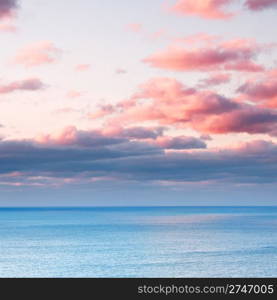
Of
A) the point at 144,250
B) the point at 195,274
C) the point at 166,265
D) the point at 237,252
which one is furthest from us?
the point at 144,250

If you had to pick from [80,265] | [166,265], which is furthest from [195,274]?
[80,265]

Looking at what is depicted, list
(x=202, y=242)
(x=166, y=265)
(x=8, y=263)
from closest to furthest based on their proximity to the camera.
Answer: (x=166, y=265) < (x=8, y=263) < (x=202, y=242)

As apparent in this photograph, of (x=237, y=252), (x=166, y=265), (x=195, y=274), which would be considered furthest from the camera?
(x=237, y=252)

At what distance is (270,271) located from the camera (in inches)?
3415

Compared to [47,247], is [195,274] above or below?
below
